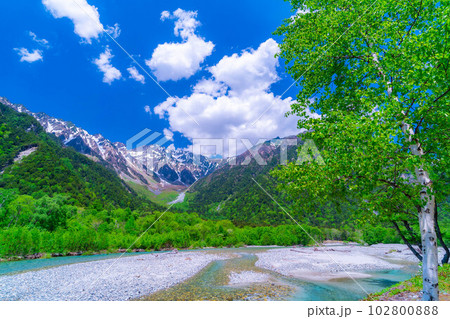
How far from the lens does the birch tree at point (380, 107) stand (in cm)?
468

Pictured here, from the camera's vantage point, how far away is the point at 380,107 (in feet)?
15.3

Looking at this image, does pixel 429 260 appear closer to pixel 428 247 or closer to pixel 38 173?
pixel 428 247

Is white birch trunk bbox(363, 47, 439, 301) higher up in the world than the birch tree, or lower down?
lower down

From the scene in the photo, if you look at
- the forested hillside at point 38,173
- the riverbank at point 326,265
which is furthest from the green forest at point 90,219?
the riverbank at point 326,265

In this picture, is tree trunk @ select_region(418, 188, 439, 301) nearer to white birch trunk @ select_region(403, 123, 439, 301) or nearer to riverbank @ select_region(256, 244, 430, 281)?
white birch trunk @ select_region(403, 123, 439, 301)

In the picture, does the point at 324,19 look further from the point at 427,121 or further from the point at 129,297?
the point at 129,297

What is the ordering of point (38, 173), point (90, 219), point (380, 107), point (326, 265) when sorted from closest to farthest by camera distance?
1. point (380, 107)
2. point (326, 265)
3. point (90, 219)
4. point (38, 173)

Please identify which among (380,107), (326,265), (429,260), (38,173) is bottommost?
(326,265)

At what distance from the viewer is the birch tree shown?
4680mm

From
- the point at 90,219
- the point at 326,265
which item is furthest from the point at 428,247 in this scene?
the point at 90,219

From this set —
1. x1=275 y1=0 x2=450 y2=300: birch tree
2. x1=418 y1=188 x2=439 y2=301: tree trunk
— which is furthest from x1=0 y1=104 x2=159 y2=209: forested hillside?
x1=418 y1=188 x2=439 y2=301: tree trunk

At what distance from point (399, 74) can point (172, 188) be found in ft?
505

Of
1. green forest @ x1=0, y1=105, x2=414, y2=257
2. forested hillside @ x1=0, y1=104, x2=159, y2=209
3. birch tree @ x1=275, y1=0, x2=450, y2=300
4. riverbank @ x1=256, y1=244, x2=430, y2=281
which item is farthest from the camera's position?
forested hillside @ x1=0, y1=104, x2=159, y2=209

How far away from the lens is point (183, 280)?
1922 cm
